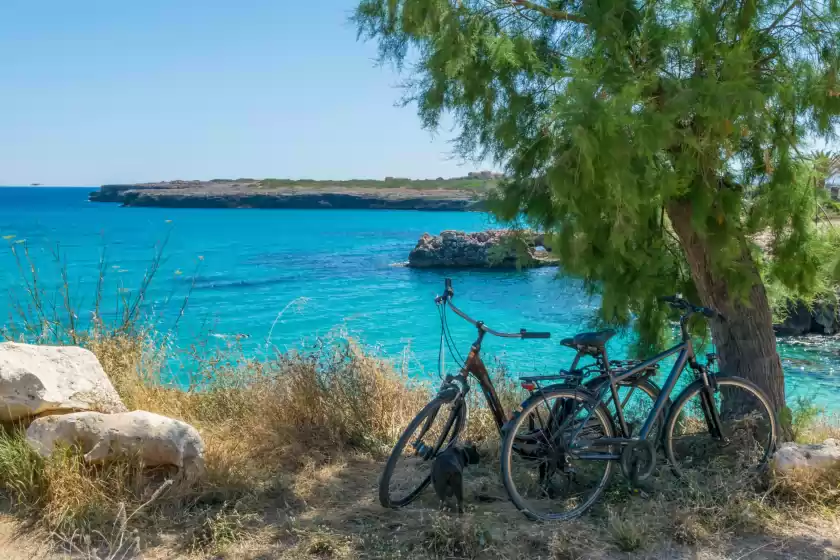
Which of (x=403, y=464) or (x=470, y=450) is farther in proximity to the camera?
(x=403, y=464)

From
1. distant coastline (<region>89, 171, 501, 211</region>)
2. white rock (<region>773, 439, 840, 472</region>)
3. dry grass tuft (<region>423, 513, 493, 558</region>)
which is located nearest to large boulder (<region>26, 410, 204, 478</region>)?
dry grass tuft (<region>423, 513, 493, 558</region>)

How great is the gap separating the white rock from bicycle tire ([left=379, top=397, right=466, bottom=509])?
1.94 metres

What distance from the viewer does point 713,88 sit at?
3586mm

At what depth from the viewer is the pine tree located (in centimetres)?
360

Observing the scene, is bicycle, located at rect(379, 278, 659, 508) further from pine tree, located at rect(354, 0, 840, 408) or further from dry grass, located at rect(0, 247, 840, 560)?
pine tree, located at rect(354, 0, 840, 408)

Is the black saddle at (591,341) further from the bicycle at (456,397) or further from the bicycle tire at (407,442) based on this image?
the bicycle tire at (407,442)

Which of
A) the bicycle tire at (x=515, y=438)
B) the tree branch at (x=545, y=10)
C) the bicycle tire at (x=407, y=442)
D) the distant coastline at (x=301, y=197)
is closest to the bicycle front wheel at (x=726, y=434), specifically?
the bicycle tire at (x=515, y=438)

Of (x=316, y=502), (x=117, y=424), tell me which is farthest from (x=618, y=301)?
(x=117, y=424)

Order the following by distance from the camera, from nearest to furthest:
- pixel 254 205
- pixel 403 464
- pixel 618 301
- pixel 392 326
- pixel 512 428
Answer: pixel 512 428, pixel 403 464, pixel 618 301, pixel 392 326, pixel 254 205

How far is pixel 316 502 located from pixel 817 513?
2890mm

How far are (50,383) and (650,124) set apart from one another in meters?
3.81

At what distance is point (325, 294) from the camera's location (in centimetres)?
3338

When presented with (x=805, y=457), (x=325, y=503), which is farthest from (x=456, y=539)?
(x=805, y=457)

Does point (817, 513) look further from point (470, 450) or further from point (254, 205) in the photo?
point (254, 205)
